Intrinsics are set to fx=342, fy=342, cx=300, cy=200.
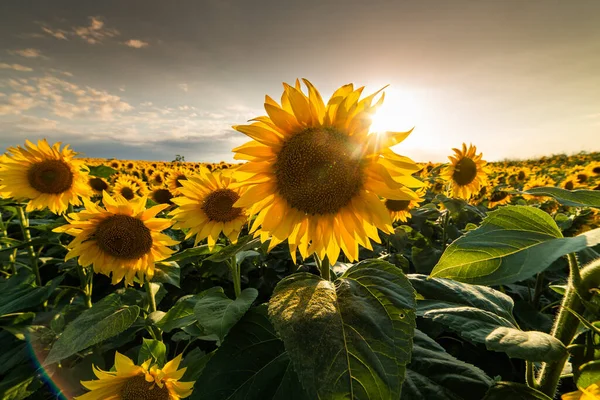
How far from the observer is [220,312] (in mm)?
1594

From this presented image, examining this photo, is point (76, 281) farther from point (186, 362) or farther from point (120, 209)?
point (186, 362)

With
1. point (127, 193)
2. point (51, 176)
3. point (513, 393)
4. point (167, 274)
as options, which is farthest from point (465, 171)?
point (127, 193)

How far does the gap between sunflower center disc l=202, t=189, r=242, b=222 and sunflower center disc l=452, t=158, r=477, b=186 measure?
14.8 ft

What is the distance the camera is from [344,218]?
67.8 inches

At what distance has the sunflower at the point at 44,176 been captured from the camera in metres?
3.88

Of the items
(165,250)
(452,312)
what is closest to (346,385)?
(452,312)

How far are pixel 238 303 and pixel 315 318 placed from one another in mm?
722

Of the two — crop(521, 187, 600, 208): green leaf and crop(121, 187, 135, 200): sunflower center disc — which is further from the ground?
crop(521, 187, 600, 208): green leaf

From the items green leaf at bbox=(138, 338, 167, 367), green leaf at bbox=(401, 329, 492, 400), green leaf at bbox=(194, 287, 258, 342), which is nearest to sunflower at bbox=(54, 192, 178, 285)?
green leaf at bbox=(138, 338, 167, 367)

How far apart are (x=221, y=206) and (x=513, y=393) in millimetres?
2213

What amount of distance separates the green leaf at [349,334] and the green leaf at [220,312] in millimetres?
392

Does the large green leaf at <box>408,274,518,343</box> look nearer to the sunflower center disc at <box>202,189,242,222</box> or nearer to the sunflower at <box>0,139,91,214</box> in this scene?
the sunflower center disc at <box>202,189,242,222</box>

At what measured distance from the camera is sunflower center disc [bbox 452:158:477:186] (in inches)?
230

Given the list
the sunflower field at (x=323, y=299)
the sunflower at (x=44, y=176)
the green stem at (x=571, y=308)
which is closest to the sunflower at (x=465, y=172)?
the sunflower field at (x=323, y=299)
